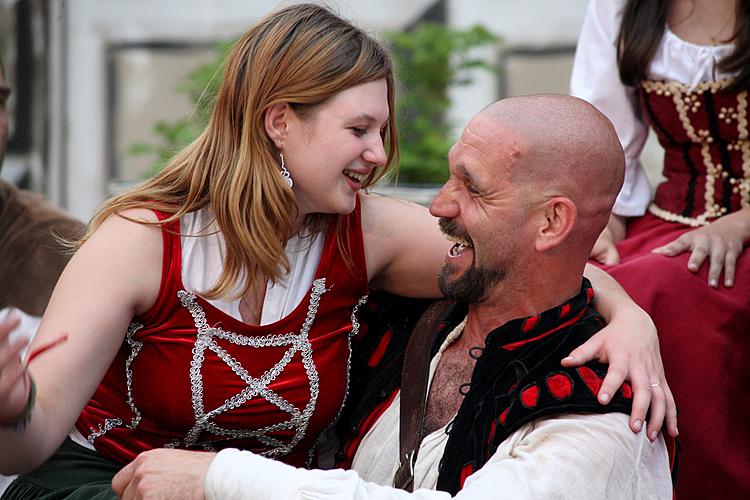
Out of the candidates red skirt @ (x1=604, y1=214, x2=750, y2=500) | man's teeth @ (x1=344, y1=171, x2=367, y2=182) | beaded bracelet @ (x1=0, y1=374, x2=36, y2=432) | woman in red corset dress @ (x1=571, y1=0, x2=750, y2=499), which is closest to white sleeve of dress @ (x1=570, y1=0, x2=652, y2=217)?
woman in red corset dress @ (x1=571, y1=0, x2=750, y2=499)

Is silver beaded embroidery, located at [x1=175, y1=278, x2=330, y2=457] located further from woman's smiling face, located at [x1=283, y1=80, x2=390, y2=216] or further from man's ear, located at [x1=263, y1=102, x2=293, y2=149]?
man's ear, located at [x1=263, y1=102, x2=293, y2=149]

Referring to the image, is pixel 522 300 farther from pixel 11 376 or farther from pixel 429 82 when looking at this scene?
pixel 429 82

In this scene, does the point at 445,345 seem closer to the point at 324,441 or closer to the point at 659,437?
the point at 324,441

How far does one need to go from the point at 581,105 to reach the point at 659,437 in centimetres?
78

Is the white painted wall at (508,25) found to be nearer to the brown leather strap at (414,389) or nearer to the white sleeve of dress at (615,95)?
the white sleeve of dress at (615,95)

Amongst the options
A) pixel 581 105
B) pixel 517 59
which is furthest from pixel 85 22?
pixel 581 105

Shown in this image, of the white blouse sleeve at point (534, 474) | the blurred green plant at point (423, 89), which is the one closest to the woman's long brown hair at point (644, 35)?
the white blouse sleeve at point (534, 474)

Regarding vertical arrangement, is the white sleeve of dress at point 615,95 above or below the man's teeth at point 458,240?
above

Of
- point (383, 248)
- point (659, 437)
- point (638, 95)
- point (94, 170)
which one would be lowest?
point (94, 170)

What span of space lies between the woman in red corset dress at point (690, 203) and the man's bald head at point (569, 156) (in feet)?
1.30

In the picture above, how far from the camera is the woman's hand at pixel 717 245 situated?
285cm

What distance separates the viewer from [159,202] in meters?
2.74

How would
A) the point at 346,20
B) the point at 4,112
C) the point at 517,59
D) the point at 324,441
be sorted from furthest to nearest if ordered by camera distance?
the point at 517,59, the point at 4,112, the point at 324,441, the point at 346,20

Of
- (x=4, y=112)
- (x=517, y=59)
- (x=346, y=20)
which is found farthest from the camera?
(x=517, y=59)
